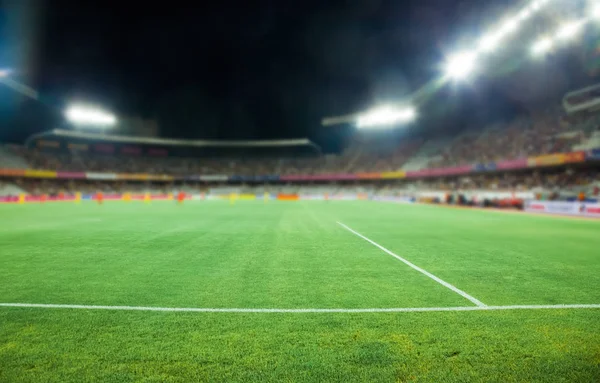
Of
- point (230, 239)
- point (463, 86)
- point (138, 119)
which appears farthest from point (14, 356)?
point (138, 119)

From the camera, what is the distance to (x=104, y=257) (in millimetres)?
6754

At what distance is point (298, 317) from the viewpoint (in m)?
3.50

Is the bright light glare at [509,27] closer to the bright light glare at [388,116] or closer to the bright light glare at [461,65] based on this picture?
the bright light glare at [461,65]

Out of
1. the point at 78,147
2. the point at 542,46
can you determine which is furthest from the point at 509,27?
the point at 78,147

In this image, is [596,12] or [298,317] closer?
[298,317]

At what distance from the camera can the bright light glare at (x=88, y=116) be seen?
5097 cm

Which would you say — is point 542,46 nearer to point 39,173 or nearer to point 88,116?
point 88,116

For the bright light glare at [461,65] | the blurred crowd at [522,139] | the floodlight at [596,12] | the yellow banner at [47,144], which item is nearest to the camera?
the floodlight at [596,12]

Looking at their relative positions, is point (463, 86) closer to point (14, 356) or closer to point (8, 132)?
point (14, 356)

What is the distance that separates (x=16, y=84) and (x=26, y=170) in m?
14.2

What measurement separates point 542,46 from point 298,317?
36.7 m

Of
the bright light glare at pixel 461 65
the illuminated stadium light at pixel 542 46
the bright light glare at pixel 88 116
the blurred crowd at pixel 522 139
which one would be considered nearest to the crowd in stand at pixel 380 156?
the blurred crowd at pixel 522 139

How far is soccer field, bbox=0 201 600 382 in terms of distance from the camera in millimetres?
2471

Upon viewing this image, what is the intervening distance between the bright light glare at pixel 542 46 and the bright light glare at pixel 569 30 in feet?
3.07
